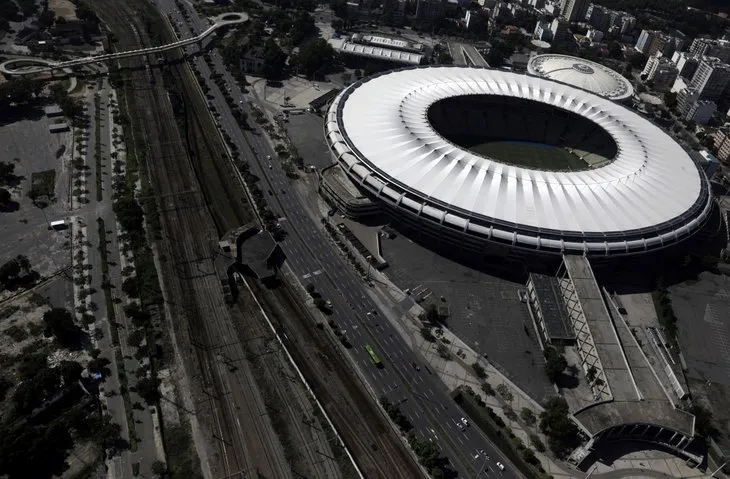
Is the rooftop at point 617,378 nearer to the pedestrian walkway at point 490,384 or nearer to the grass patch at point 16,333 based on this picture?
the pedestrian walkway at point 490,384

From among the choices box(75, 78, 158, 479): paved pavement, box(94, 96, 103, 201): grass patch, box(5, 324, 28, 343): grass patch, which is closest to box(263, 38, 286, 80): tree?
box(94, 96, 103, 201): grass patch

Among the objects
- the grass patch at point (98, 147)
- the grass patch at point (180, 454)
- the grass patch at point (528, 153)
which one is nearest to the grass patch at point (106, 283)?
the grass patch at point (98, 147)

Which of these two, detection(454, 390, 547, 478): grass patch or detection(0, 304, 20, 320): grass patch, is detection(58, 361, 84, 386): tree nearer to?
detection(0, 304, 20, 320): grass patch

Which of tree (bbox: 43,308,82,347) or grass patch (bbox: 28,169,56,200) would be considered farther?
grass patch (bbox: 28,169,56,200)

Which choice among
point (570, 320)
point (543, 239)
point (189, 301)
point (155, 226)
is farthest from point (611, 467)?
point (155, 226)

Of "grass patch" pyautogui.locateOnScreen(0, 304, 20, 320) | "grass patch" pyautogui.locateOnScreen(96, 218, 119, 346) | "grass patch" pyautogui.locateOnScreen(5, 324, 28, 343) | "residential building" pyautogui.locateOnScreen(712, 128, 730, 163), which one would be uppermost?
"residential building" pyautogui.locateOnScreen(712, 128, 730, 163)

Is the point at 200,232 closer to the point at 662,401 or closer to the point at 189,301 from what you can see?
the point at 189,301
